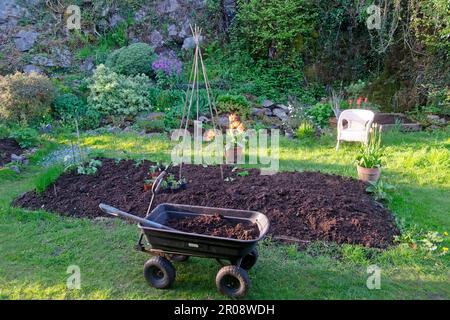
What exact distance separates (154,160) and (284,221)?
283 centimetres

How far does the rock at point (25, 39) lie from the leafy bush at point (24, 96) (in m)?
3.53

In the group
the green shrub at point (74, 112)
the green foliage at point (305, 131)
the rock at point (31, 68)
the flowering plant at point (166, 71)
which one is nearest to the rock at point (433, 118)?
the green foliage at point (305, 131)

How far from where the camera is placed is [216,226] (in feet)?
13.3

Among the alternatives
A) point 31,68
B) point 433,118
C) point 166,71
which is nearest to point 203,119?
point 166,71

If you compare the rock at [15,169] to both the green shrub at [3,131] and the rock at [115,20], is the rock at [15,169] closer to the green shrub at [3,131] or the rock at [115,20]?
the green shrub at [3,131]

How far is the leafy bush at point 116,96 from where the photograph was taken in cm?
948

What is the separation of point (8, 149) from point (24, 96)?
145 cm

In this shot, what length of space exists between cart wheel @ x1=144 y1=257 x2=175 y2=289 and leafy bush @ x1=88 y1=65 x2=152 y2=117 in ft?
20.0

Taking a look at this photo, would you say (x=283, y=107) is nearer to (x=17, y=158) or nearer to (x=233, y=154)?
(x=233, y=154)

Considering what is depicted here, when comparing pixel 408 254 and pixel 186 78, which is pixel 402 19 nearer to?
pixel 186 78

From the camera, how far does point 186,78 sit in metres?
11.0

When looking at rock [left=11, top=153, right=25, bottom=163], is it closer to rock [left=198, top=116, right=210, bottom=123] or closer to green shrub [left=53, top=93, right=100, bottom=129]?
green shrub [left=53, top=93, right=100, bottom=129]

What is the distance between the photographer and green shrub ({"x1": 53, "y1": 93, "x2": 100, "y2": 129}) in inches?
362
